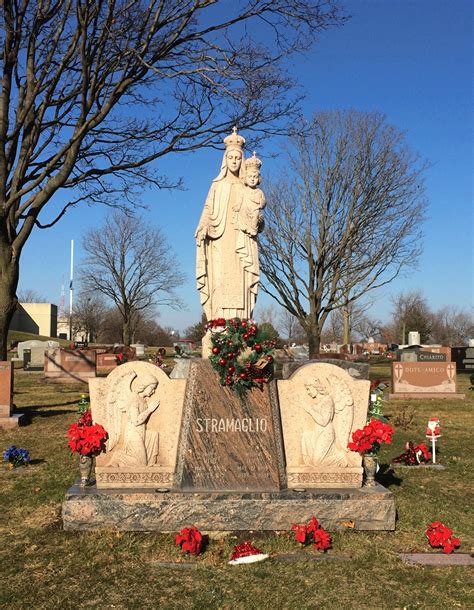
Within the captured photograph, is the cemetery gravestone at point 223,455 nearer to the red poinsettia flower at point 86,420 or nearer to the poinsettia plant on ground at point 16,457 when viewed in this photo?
the red poinsettia flower at point 86,420

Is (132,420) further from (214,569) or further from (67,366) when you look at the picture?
(67,366)

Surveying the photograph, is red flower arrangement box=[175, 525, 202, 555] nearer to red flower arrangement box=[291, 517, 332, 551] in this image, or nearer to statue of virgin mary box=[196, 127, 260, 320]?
red flower arrangement box=[291, 517, 332, 551]

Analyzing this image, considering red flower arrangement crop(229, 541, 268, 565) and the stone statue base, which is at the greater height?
the stone statue base

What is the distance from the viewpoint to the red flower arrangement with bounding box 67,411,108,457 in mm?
5723

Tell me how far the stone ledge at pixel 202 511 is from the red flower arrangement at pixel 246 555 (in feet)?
1.97

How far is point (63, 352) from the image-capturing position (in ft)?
72.1

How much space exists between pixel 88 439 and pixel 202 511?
4.49 feet

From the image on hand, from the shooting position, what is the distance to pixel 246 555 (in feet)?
15.8

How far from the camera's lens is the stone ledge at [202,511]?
5.49m

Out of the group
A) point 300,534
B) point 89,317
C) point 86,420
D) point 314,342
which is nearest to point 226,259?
point 86,420

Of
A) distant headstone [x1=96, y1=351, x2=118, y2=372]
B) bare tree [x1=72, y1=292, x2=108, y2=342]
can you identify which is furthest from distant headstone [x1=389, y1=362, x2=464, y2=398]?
bare tree [x1=72, y1=292, x2=108, y2=342]

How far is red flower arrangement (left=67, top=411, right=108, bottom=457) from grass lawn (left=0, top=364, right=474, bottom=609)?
791mm

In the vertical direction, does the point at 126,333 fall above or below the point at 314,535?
above

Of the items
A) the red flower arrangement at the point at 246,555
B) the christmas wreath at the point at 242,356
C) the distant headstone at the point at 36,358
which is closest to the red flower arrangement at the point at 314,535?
the red flower arrangement at the point at 246,555
